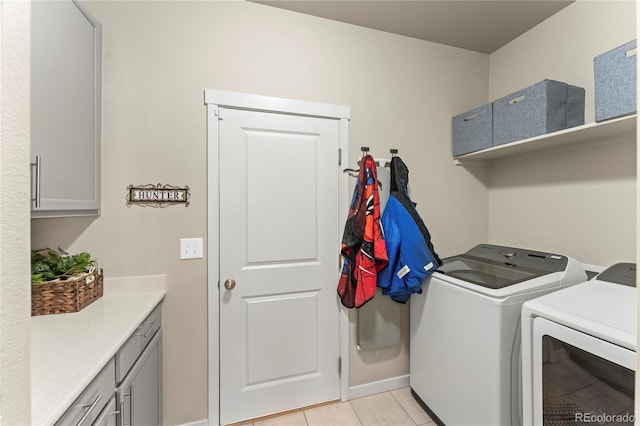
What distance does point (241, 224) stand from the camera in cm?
181

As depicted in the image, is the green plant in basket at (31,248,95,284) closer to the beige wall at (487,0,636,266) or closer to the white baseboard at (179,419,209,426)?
the white baseboard at (179,419,209,426)

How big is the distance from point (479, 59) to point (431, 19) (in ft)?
2.29

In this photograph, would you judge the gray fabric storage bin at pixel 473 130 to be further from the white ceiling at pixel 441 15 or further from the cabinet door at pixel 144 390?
the cabinet door at pixel 144 390

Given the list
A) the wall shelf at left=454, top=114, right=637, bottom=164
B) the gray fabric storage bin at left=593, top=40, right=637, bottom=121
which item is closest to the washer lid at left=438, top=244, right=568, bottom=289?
the wall shelf at left=454, top=114, right=637, bottom=164

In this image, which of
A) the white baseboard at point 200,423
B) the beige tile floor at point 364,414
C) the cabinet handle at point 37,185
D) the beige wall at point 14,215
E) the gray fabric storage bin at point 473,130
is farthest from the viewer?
the gray fabric storage bin at point 473,130

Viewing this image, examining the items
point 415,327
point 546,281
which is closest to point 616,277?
point 546,281

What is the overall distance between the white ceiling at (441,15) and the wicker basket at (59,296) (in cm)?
192

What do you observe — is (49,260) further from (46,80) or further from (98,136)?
(46,80)

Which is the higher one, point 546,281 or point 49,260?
point 49,260

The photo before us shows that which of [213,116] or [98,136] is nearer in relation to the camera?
[98,136]

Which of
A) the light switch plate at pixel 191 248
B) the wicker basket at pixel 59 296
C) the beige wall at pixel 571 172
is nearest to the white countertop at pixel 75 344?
the wicker basket at pixel 59 296

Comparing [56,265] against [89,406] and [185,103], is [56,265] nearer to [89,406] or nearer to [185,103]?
[89,406]

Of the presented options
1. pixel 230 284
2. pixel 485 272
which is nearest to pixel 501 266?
pixel 485 272

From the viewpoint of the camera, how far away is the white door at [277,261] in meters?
1.79
